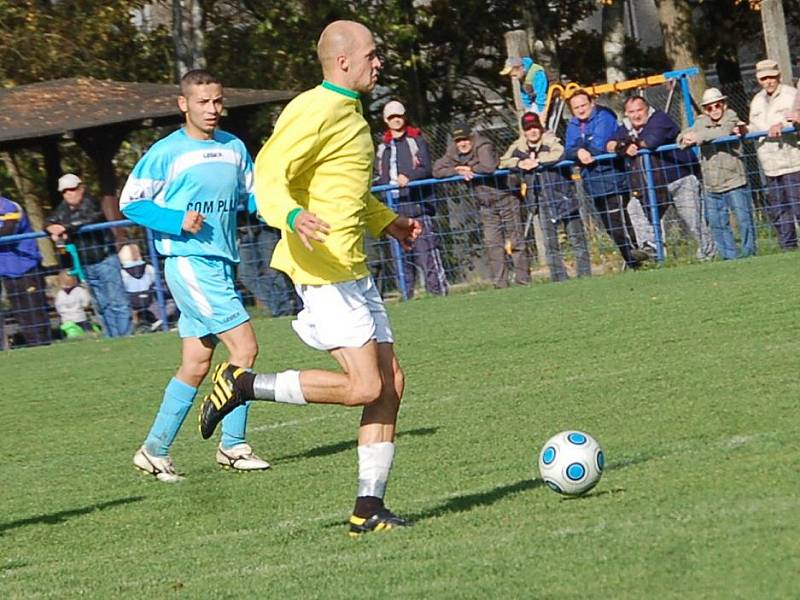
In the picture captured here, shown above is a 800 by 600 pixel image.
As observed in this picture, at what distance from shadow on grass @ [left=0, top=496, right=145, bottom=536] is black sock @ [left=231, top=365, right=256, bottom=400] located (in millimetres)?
1543

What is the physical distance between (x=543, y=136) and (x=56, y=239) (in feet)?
17.1

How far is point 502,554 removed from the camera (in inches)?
228

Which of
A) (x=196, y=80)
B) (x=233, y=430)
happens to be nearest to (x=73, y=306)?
(x=233, y=430)

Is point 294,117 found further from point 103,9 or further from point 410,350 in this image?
point 103,9

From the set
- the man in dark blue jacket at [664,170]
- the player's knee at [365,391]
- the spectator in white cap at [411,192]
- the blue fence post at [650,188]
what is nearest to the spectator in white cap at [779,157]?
the man in dark blue jacket at [664,170]

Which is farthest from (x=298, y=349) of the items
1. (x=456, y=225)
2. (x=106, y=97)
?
(x=106, y=97)

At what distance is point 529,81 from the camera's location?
20.9m

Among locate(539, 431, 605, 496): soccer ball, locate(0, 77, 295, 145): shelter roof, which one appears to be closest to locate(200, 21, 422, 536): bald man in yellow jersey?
locate(539, 431, 605, 496): soccer ball

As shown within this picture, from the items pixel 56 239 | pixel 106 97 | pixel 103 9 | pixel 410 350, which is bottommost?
pixel 410 350

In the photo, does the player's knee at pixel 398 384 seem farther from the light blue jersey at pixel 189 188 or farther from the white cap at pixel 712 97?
the white cap at pixel 712 97

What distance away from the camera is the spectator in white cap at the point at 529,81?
20.6 meters

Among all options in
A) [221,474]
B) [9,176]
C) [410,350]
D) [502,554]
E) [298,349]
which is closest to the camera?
[502,554]

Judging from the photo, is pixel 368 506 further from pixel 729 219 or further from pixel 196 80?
pixel 729 219

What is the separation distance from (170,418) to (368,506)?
2913 millimetres
